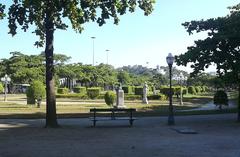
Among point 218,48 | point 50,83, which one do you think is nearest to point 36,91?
point 50,83

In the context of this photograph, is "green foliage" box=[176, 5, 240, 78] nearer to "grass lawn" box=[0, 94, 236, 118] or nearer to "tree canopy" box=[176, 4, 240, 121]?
"tree canopy" box=[176, 4, 240, 121]

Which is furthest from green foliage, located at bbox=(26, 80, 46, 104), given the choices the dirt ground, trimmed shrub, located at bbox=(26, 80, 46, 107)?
the dirt ground

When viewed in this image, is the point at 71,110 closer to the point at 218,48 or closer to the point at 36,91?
the point at 36,91

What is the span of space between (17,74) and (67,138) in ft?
258

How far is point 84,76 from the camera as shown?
10788 cm

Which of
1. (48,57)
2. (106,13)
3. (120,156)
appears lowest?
(120,156)

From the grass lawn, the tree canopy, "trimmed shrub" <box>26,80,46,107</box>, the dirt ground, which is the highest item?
the tree canopy

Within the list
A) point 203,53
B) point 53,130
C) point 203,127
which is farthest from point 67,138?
point 203,53

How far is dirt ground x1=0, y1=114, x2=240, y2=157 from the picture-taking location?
11750 millimetres

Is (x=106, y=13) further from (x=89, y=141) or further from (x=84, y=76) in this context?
(x=84, y=76)

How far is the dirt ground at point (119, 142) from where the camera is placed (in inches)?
463

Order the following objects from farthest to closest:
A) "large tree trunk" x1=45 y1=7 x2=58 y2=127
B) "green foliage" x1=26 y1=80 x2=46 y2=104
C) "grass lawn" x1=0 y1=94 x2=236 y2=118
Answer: "green foliage" x1=26 y1=80 x2=46 y2=104
"grass lawn" x1=0 y1=94 x2=236 y2=118
"large tree trunk" x1=45 y1=7 x2=58 y2=127

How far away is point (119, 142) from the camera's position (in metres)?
14.2

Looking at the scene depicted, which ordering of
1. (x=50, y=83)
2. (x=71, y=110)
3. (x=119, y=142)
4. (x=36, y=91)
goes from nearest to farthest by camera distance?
(x=119, y=142)
(x=50, y=83)
(x=71, y=110)
(x=36, y=91)
